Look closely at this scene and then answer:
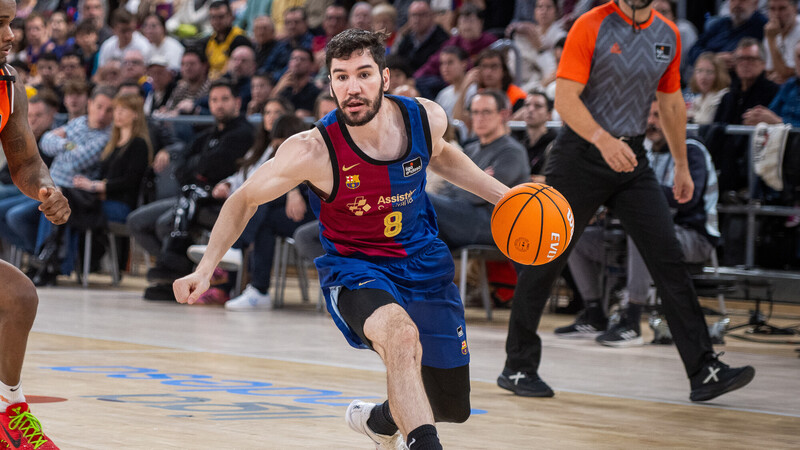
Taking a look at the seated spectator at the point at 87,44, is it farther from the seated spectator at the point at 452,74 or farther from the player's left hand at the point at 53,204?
the player's left hand at the point at 53,204

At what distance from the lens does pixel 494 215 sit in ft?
14.5

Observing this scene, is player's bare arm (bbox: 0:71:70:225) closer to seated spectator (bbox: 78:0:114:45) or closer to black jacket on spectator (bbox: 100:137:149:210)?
black jacket on spectator (bbox: 100:137:149:210)

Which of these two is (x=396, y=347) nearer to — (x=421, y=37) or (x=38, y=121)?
(x=421, y=37)

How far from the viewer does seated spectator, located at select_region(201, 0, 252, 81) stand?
15406 mm

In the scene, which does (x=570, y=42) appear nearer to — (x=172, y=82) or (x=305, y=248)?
(x=305, y=248)

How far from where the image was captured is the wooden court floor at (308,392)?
4594mm

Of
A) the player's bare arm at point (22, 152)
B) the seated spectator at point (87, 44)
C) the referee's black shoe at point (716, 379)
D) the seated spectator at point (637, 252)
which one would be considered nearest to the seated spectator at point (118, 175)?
the seated spectator at point (637, 252)

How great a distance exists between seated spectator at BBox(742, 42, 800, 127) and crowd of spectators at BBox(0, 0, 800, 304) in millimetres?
16

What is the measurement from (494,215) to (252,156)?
20.6 ft

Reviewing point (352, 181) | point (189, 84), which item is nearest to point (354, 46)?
point (352, 181)

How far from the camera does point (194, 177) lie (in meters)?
11.1

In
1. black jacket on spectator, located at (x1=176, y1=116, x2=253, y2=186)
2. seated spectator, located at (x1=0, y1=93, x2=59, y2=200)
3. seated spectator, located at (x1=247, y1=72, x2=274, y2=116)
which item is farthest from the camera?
seated spectator, located at (x1=0, y1=93, x2=59, y2=200)

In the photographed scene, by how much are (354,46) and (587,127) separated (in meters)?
1.91

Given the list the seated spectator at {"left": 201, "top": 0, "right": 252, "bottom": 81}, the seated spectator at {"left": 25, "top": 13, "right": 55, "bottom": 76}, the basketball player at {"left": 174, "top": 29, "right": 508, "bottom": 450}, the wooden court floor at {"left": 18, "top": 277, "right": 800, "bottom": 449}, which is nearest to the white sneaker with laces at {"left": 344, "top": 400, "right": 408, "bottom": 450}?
the basketball player at {"left": 174, "top": 29, "right": 508, "bottom": 450}
